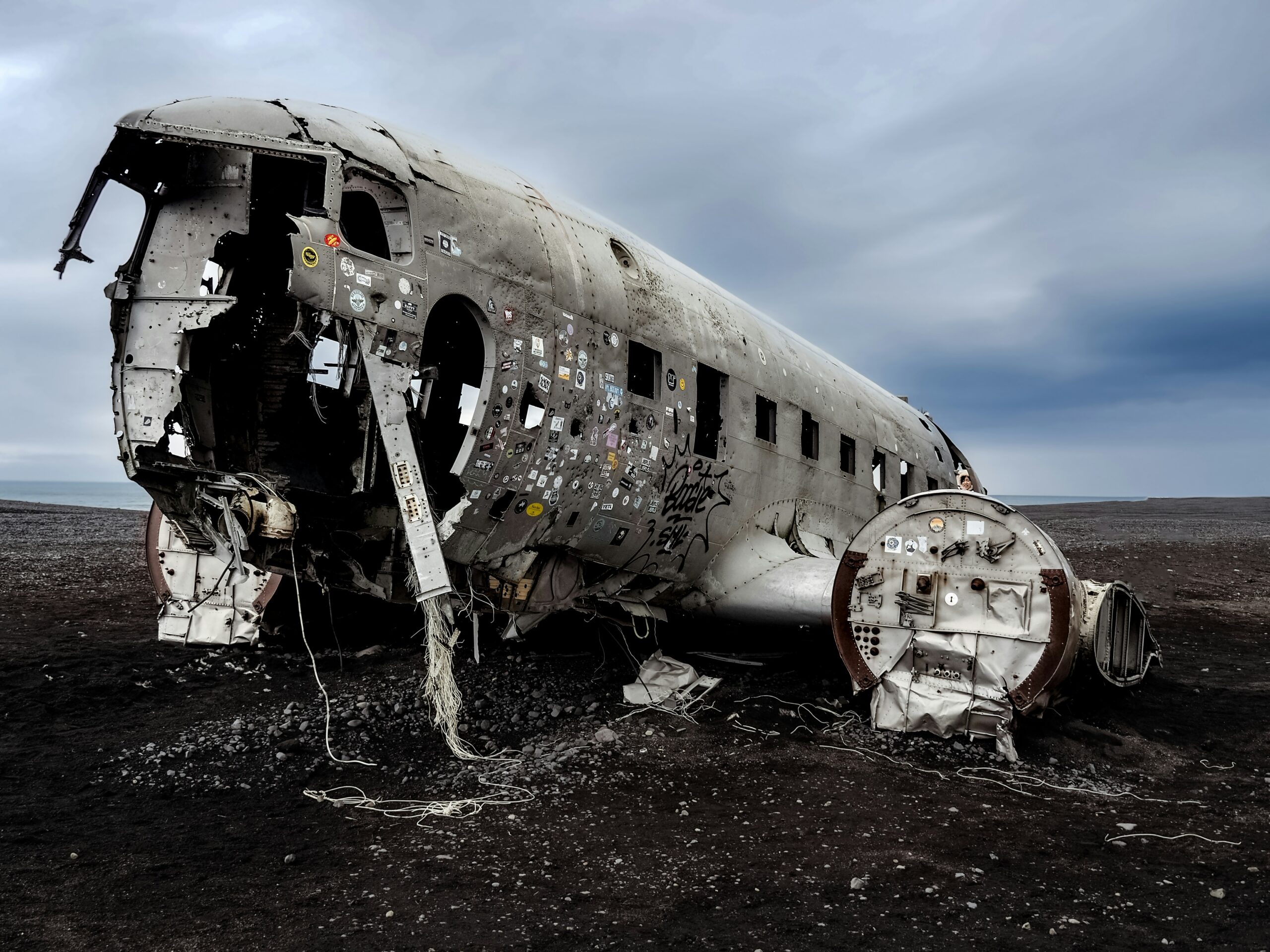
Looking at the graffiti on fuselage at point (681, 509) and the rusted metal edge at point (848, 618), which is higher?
the graffiti on fuselage at point (681, 509)

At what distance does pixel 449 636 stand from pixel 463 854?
1.70 metres

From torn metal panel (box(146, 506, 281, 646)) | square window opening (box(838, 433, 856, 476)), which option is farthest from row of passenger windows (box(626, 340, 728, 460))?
torn metal panel (box(146, 506, 281, 646))

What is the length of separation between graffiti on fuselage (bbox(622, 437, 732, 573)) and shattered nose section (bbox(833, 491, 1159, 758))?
158 cm

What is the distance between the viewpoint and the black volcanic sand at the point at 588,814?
16.6 feet

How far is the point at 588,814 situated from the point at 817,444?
673 centimetres

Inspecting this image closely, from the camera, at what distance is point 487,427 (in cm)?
728

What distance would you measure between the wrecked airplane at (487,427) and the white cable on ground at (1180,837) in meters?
1.67

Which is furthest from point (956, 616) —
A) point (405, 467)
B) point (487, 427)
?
point (405, 467)

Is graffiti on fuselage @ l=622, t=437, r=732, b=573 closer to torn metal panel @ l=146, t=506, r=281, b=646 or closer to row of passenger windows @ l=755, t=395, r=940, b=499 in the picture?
row of passenger windows @ l=755, t=395, r=940, b=499

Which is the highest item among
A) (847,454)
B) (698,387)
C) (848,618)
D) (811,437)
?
(698,387)

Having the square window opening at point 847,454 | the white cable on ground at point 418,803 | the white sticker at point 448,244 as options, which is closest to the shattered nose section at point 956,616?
the white cable on ground at point 418,803

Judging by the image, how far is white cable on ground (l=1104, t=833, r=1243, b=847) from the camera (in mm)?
6418

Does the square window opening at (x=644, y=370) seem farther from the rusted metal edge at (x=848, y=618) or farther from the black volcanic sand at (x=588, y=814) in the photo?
the black volcanic sand at (x=588, y=814)

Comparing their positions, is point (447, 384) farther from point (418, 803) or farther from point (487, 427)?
point (418, 803)
